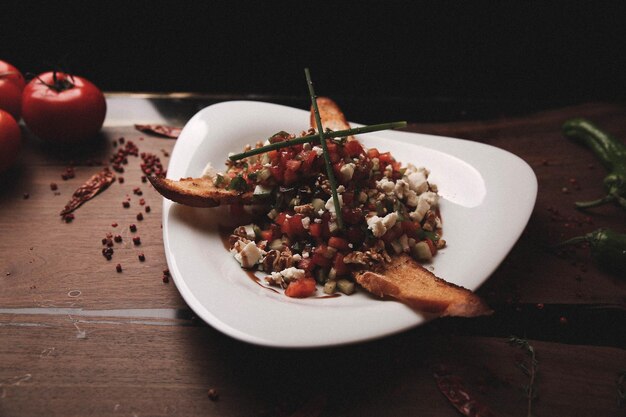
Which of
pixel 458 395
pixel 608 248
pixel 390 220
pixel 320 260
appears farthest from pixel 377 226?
pixel 608 248

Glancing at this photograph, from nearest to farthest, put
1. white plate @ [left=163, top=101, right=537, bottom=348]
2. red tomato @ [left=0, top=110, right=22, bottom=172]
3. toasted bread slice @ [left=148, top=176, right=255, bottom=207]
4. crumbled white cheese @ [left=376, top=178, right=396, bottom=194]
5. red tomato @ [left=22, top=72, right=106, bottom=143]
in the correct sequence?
white plate @ [left=163, top=101, right=537, bottom=348]
toasted bread slice @ [left=148, top=176, right=255, bottom=207]
crumbled white cheese @ [left=376, top=178, right=396, bottom=194]
red tomato @ [left=0, top=110, right=22, bottom=172]
red tomato @ [left=22, top=72, right=106, bottom=143]

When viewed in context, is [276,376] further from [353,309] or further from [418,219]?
[418,219]

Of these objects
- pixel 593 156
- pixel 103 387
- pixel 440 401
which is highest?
pixel 593 156

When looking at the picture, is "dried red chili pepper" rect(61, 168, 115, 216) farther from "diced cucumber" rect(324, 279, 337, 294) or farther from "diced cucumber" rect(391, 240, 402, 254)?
"diced cucumber" rect(391, 240, 402, 254)

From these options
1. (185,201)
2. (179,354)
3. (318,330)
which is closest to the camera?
(318,330)

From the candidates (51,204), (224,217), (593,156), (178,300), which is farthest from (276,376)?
(593,156)

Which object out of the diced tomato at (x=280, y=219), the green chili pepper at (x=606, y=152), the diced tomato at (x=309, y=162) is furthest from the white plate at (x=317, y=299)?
the green chili pepper at (x=606, y=152)

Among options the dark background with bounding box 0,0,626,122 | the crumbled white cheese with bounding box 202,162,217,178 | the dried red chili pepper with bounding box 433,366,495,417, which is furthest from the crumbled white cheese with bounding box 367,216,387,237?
A: the dark background with bounding box 0,0,626,122
